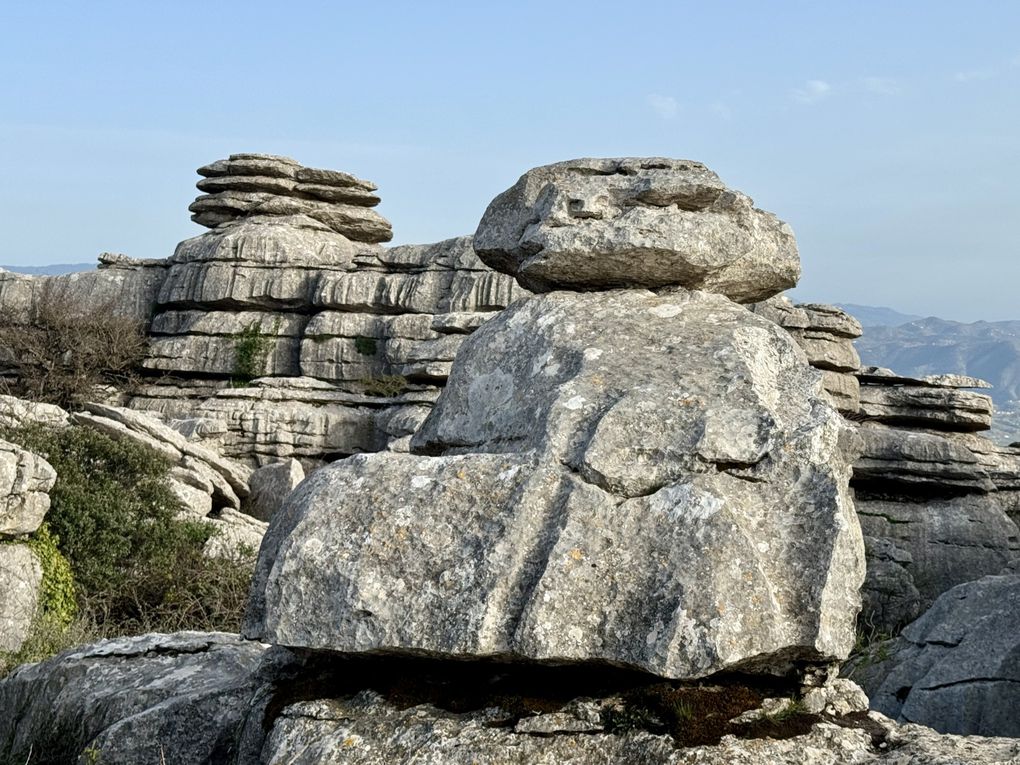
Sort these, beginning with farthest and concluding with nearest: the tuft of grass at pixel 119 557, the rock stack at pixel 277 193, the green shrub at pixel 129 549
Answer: the rock stack at pixel 277 193 < the green shrub at pixel 129 549 < the tuft of grass at pixel 119 557

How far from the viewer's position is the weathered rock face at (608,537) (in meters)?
5.09

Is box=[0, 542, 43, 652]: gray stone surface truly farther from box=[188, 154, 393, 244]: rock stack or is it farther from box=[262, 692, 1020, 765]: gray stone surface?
box=[188, 154, 393, 244]: rock stack

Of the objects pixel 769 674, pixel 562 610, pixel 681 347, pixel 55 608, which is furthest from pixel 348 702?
pixel 55 608

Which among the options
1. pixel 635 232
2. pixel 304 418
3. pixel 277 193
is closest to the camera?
pixel 635 232

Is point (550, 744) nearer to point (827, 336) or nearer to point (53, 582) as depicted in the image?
point (53, 582)

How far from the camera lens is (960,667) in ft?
29.2

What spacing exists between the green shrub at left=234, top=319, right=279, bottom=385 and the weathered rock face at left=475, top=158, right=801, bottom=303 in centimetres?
2624

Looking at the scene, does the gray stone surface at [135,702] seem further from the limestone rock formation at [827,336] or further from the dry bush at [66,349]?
the dry bush at [66,349]

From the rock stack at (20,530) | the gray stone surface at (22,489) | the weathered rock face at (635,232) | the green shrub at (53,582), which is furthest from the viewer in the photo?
the green shrub at (53,582)

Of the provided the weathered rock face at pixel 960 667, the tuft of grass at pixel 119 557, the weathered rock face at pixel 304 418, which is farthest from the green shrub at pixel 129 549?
the weathered rock face at pixel 304 418

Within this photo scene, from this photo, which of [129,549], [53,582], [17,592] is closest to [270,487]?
[129,549]

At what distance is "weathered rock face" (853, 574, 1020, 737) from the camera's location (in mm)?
8430

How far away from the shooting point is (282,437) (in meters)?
28.2

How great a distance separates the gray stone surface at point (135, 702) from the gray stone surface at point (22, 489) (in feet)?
19.1
